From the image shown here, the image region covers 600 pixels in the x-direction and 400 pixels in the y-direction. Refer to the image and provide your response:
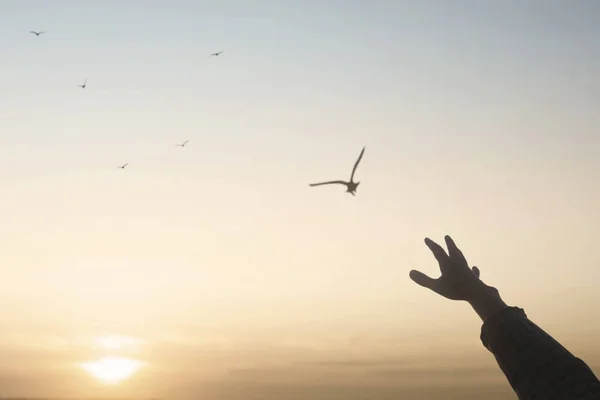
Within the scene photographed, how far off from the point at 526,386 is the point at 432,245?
316 centimetres

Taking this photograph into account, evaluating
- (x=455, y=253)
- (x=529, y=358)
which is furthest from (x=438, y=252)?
(x=529, y=358)

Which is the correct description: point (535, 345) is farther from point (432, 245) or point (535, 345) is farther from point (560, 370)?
point (432, 245)

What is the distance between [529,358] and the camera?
10.3 m

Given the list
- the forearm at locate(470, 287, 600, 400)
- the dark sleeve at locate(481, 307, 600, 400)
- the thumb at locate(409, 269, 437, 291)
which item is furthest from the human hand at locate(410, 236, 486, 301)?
the dark sleeve at locate(481, 307, 600, 400)

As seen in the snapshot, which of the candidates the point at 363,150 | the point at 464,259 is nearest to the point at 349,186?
the point at 363,150

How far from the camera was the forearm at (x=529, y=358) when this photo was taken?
966 cm

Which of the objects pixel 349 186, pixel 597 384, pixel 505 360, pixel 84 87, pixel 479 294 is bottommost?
pixel 597 384

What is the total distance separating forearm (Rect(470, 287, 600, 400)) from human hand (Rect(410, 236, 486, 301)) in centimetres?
34

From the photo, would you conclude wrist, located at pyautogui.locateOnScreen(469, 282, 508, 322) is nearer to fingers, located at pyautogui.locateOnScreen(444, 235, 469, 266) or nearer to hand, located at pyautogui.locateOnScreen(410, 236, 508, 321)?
hand, located at pyautogui.locateOnScreen(410, 236, 508, 321)

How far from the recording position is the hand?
11648 millimetres

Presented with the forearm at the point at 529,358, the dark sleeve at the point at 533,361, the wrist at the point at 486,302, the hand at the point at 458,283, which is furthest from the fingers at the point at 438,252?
the dark sleeve at the point at 533,361

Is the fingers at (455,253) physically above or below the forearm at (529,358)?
above

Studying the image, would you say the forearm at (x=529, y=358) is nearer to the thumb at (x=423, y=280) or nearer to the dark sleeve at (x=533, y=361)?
the dark sleeve at (x=533, y=361)

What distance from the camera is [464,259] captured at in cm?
1259
